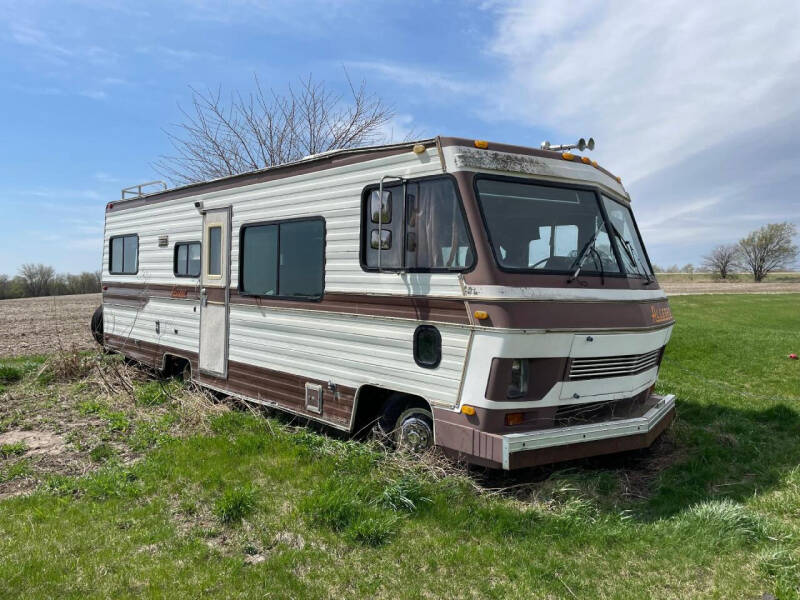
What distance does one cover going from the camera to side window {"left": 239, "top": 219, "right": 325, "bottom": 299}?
248 inches

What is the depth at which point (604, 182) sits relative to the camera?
18.7 feet

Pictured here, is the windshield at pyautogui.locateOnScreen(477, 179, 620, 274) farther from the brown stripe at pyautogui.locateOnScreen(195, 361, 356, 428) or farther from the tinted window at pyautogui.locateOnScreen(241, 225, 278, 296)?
the tinted window at pyautogui.locateOnScreen(241, 225, 278, 296)

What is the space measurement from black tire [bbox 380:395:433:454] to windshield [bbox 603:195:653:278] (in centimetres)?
228

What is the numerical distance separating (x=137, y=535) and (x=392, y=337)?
2.49m

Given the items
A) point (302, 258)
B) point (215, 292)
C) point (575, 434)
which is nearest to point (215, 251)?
point (215, 292)

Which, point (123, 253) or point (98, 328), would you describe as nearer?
point (123, 253)

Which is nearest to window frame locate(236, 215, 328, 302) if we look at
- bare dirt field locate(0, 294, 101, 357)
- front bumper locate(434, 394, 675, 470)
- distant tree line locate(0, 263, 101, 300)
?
front bumper locate(434, 394, 675, 470)

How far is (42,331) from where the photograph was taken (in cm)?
1780

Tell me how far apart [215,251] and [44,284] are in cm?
4337

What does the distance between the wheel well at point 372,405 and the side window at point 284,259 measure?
1.15 meters

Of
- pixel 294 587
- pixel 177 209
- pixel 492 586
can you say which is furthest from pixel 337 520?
pixel 177 209

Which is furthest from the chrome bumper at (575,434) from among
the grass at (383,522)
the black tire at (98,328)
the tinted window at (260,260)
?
the black tire at (98,328)

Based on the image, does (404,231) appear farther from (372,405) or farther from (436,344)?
(372,405)

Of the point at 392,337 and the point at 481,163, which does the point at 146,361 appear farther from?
the point at 481,163
